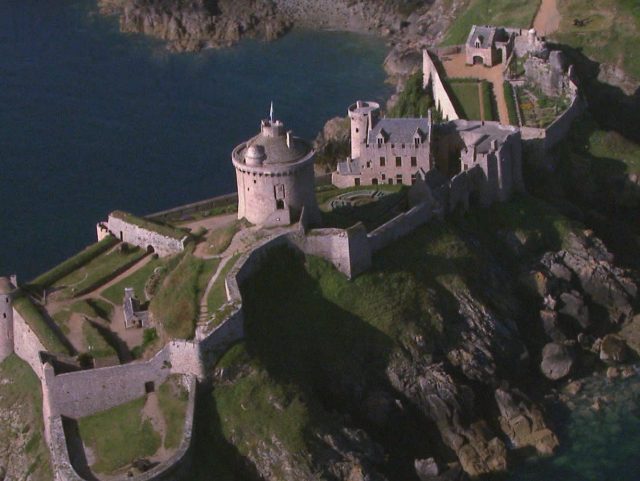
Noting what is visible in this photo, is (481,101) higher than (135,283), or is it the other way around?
(135,283)

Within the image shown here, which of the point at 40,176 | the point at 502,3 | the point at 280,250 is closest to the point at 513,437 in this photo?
the point at 280,250

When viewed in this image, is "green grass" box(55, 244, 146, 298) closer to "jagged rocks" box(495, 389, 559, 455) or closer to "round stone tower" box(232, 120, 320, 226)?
"round stone tower" box(232, 120, 320, 226)

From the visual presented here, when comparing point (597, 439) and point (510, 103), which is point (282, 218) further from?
point (510, 103)

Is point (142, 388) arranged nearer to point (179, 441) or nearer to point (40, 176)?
point (179, 441)

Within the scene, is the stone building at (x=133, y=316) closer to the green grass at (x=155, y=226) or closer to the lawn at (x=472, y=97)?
the green grass at (x=155, y=226)

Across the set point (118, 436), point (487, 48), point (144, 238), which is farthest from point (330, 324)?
point (487, 48)

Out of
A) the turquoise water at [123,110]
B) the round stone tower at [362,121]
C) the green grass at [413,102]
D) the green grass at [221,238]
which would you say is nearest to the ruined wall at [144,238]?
the green grass at [221,238]

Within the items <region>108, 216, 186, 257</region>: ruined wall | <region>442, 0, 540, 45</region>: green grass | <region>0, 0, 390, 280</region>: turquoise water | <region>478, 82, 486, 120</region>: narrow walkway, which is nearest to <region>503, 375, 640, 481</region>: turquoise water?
<region>108, 216, 186, 257</region>: ruined wall

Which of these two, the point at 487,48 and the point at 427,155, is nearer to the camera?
the point at 427,155
